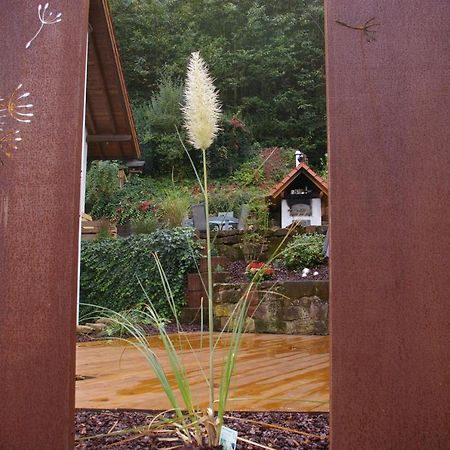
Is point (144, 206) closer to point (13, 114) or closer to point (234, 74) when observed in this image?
point (234, 74)

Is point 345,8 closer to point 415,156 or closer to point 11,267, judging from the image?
point 415,156

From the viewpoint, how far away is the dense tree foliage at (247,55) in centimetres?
1686

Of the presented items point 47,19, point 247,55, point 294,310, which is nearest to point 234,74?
point 247,55

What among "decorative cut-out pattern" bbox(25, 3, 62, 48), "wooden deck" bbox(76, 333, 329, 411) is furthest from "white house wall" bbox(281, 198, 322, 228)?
"decorative cut-out pattern" bbox(25, 3, 62, 48)

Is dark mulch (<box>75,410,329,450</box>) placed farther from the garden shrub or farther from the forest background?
the forest background

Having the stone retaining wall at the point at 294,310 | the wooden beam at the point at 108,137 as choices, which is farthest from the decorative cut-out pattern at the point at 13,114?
the wooden beam at the point at 108,137

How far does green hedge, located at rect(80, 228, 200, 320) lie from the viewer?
6.58m

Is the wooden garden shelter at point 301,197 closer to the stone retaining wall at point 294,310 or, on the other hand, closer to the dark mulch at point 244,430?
the stone retaining wall at point 294,310

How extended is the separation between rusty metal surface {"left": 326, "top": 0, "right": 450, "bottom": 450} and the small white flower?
0.80ft

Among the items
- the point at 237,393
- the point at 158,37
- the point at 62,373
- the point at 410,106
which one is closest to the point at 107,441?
the point at 62,373

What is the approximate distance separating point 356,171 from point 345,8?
0.32 metres

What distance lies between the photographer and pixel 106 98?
291 inches

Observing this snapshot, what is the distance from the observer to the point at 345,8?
1025 millimetres

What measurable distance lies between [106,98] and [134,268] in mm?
2426
